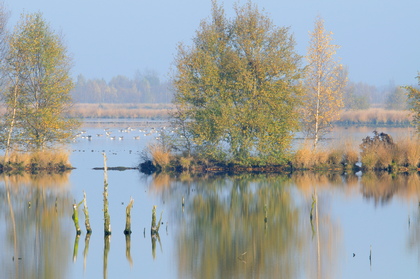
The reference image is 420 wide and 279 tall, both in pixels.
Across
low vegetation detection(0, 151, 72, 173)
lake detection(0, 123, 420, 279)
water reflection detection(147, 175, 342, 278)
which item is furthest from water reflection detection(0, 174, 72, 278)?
low vegetation detection(0, 151, 72, 173)

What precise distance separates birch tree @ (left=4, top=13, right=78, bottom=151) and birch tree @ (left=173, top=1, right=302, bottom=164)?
638 cm

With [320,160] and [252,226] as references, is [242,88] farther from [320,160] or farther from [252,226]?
[252,226]

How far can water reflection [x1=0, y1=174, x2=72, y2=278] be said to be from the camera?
16.9 metres

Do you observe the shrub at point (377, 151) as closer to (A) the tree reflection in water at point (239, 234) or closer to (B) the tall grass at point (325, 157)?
(B) the tall grass at point (325, 157)

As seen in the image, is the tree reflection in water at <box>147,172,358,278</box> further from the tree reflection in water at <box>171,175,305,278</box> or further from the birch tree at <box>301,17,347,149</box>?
the birch tree at <box>301,17,347,149</box>

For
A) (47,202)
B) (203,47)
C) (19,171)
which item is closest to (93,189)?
(47,202)

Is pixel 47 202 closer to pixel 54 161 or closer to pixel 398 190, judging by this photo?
pixel 54 161

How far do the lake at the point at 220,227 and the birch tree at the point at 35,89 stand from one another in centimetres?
340

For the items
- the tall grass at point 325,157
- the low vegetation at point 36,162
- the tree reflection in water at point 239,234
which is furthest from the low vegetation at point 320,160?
the tree reflection in water at point 239,234

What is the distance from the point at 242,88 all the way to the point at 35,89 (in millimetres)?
10596

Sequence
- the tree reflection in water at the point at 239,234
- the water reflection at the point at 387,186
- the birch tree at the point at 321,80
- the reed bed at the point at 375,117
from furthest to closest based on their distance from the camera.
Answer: the reed bed at the point at 375,117 < the birch tree at the point at 321,80 < the water reflection at the point at 387,186 < the tree reflection in water at the point at 239,234

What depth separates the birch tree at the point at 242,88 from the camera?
35844 mm

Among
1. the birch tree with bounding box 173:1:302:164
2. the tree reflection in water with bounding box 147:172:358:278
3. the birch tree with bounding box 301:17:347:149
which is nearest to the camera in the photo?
the tree reflection in water with bounding box 147:172:358:278

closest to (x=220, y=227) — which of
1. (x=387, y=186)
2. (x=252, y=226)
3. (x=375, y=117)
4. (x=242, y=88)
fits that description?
(x=252, y=226)
